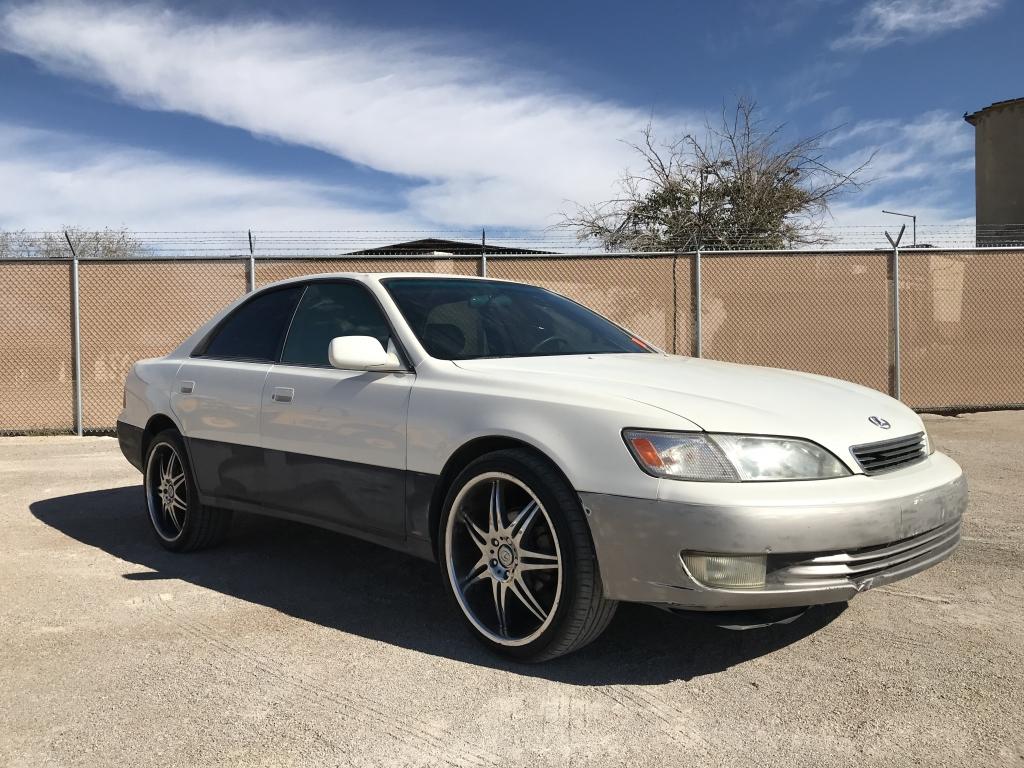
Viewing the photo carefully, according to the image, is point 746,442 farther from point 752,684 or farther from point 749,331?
point 749,331

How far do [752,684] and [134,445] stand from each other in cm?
388

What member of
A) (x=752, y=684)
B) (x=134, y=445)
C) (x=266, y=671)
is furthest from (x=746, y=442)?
(x=134, y=445)

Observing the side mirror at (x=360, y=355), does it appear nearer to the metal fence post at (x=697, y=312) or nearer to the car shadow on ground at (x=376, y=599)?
the car shadow on ground at (x=376, y=599)

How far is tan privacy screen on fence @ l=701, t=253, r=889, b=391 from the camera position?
1066 centimetres

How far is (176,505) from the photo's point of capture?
191 inches

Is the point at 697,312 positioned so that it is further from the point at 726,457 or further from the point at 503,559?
the point at 726,457

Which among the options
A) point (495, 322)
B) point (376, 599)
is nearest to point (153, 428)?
point (376, 599)

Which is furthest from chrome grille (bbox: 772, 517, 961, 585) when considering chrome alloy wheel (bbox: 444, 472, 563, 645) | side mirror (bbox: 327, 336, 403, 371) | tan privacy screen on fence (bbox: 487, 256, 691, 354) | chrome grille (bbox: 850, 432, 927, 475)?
tan privacy screen on fence (bbox: 487, 256, 691, 354)

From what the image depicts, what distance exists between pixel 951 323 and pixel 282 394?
938 cm

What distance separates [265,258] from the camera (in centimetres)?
1039

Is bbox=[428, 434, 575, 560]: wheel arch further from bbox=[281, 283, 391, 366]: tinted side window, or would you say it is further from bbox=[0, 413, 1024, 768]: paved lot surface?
bbox=[281, 283, 391, 366]: tinted side window

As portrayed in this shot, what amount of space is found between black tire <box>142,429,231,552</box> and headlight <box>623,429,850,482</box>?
9.34 feet

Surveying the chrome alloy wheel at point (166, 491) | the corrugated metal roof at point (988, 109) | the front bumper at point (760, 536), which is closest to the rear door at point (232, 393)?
the chrome alloy wheel at point (166, 491)

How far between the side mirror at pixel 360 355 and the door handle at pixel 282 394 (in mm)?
553
